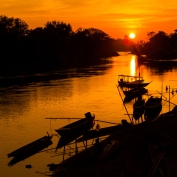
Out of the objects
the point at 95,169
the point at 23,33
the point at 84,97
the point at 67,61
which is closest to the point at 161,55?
the point at 67,61

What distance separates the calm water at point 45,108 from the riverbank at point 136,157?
12.3ft

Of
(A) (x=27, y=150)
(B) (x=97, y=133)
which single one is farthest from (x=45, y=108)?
(B) (x=97, y=133)

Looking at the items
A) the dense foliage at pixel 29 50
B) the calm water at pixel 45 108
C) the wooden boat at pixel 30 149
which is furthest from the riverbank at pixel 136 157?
the dense foliage at pixel 29 50

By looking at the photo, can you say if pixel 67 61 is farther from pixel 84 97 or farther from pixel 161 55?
pixel 84 97

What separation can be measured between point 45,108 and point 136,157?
1087 inches

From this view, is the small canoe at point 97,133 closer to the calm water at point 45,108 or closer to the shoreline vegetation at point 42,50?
the calm water at point 45,108

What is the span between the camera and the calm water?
85.3 ft

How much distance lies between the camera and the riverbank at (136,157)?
61.0ft

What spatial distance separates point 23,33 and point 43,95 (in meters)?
59.7

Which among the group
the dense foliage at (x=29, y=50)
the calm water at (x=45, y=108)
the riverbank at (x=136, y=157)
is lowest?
the calm water at (x=45, y=108)

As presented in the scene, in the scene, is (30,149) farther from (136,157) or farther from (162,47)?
(162,47)

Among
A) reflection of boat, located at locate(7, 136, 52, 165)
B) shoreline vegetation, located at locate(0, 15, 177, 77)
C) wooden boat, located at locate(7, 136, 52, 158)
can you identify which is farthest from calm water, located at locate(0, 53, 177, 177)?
shoreline vegetation, located at locate(0, 15, 177, 77)

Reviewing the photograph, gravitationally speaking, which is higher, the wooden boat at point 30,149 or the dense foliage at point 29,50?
the dense foliage at point 29,50

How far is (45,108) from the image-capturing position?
46.7 meters
